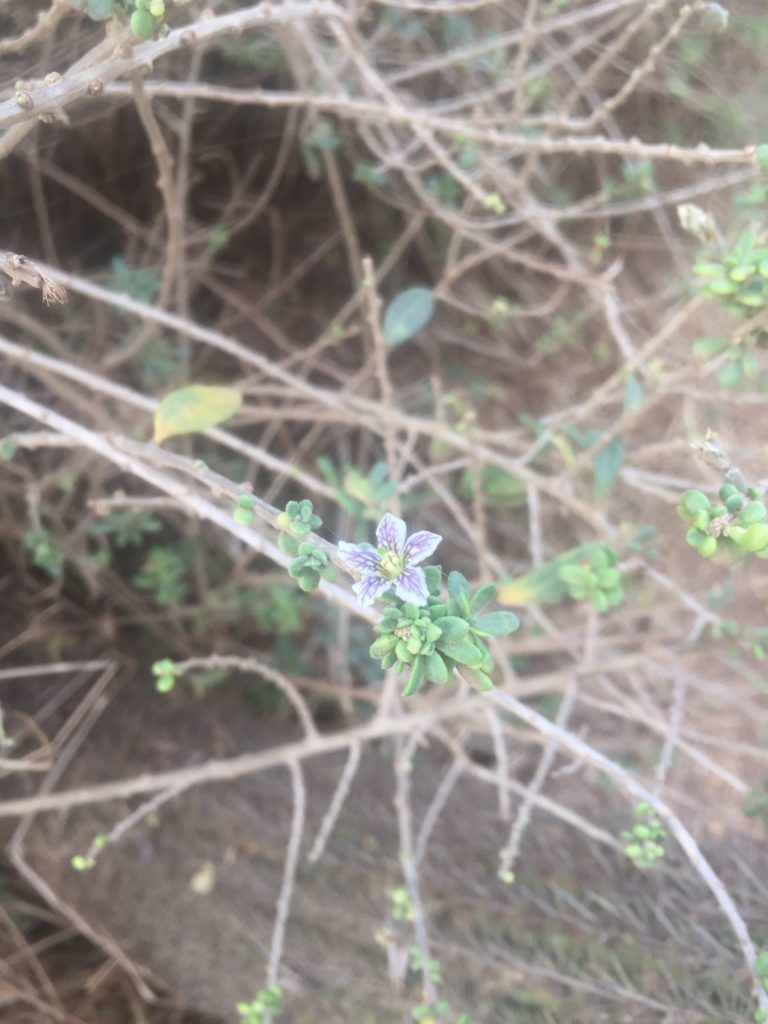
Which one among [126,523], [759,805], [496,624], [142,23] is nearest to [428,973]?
[759,805]

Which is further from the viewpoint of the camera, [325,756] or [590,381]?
[590,381]

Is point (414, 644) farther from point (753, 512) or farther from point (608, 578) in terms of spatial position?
point (608, 578)

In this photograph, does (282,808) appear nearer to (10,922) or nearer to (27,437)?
(10,922)

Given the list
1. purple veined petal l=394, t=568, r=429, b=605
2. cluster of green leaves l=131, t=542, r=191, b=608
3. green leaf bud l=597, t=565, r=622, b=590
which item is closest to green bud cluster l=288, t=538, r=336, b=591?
purple veined petal l=394, t=568, r=429, b=605

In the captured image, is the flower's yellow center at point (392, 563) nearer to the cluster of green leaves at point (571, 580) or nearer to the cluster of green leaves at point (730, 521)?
the cluster of green leaves at point (730, 521)

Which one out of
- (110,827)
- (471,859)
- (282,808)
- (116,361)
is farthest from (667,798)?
(116,361)

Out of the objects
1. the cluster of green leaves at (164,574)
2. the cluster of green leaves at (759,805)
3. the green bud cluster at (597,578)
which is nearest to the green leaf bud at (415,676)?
the green bud cluster at (597,578)
